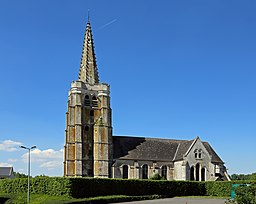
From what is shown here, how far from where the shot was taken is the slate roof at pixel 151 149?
76.6 metres

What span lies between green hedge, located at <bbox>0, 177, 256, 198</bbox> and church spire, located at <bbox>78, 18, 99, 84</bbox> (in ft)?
84.6

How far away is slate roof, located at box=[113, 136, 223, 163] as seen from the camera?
76.6 meters

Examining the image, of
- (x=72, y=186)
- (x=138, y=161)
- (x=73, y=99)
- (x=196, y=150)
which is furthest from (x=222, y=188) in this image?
(x=73, y=99)

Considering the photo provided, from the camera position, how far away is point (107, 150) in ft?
241

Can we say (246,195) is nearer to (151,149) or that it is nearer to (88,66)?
(151,149)

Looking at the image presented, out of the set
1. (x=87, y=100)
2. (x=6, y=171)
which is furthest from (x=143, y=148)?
(x=6, y=171)

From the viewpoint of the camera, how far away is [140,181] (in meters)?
61.7

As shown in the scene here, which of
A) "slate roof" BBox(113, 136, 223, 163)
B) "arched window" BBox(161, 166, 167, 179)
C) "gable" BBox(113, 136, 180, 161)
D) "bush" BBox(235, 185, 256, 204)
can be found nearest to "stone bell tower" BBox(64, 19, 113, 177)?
"gable" BBox(113, 136, 180, 161)

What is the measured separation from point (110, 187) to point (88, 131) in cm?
1897

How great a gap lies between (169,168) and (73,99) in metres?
22.5

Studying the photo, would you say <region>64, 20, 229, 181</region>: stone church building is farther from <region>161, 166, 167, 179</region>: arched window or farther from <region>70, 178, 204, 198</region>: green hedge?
<region>70, 178, 204, 198</region>: green hedge

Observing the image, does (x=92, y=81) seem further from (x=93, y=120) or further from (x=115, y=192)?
(x=115, y=192)

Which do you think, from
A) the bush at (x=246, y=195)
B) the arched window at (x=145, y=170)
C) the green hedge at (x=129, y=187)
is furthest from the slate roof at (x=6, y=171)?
the bush at (x=246, y=195)

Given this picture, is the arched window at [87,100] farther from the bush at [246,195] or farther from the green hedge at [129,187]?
the bush at [246,195]
